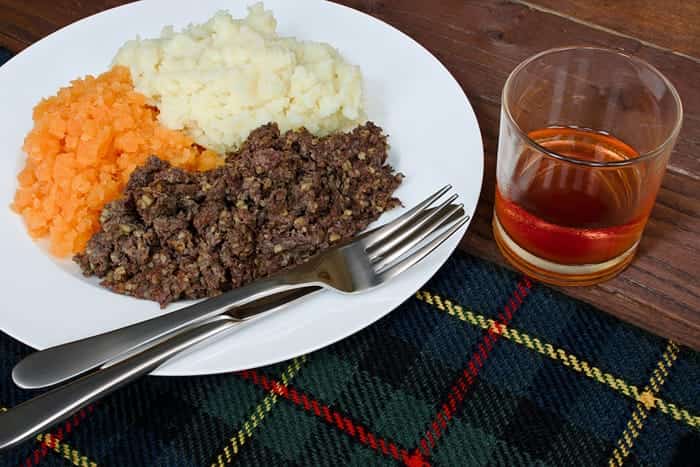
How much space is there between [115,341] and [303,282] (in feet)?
1.30

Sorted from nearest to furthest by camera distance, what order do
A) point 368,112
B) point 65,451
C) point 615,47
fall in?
point 65,451 → point 368,112 → point 615,47

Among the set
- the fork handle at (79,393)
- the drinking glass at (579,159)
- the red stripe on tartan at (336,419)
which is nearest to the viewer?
the fork handle at (79,393)

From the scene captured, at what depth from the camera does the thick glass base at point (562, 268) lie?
1816mm

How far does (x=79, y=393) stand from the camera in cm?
150

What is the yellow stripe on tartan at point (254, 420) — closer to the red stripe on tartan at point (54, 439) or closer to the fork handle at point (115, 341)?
the fork handle at point (115, 341)

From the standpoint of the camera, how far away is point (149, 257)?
69.6 inches

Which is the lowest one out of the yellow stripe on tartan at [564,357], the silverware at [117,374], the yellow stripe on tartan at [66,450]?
the yellow stripe on tartan at [564,357]

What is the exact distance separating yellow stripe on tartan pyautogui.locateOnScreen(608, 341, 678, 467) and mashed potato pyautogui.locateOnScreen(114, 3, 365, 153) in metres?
0.94

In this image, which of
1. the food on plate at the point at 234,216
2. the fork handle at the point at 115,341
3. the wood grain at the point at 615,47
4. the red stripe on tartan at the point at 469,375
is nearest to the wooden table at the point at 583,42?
the wood grain at the point at 615,47

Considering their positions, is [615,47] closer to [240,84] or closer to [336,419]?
[240,84]

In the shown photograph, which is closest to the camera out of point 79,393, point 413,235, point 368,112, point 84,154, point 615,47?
point 79,393

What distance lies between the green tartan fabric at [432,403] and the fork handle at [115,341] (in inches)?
6.7

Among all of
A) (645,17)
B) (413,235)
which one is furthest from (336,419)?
(645,17)

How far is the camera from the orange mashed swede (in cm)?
186
